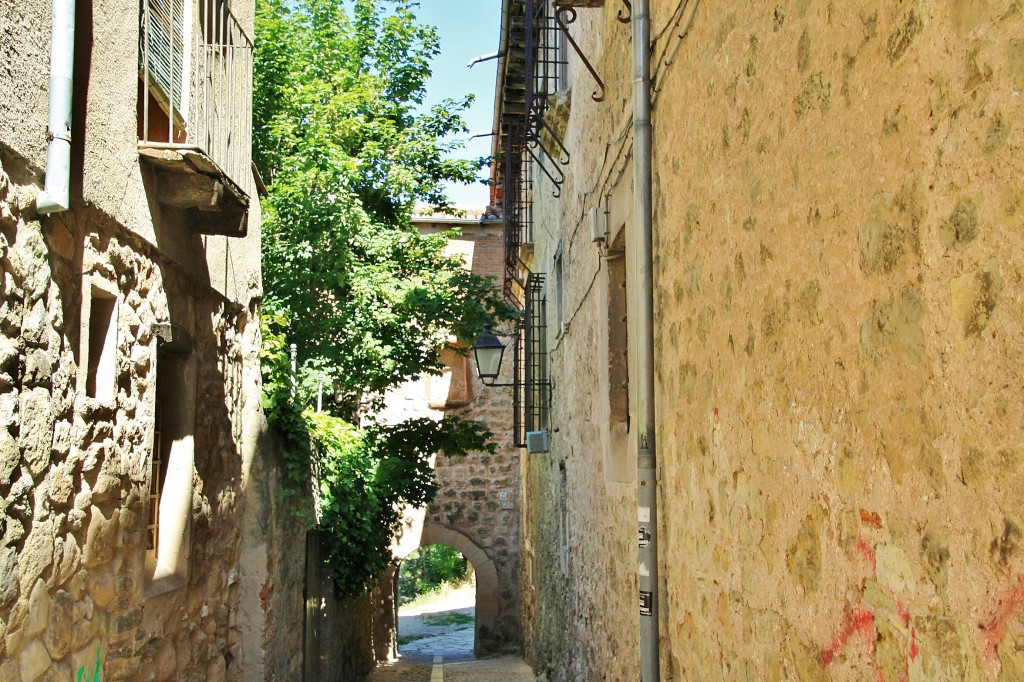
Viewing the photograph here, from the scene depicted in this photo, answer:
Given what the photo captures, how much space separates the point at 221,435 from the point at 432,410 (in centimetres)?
1091

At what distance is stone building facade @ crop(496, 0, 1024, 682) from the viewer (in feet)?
5.04

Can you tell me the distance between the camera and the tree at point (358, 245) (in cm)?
947

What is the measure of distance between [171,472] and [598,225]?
266 cm

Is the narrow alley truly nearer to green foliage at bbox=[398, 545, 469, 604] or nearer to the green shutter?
the green shutter

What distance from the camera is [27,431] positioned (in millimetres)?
3195

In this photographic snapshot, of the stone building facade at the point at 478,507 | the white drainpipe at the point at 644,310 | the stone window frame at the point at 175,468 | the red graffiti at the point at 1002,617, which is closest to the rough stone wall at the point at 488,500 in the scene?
the stone building facade at the point at 478,507

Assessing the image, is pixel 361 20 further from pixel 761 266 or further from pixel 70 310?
pixel 761 266

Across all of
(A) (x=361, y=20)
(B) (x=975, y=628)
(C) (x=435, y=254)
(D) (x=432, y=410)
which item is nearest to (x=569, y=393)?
(C) (x=435, y=254)

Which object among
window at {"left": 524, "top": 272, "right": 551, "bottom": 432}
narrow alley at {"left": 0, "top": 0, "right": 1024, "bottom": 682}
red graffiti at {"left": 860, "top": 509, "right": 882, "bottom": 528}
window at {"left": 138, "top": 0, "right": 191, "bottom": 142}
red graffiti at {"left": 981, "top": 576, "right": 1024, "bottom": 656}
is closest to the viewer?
red graffiti at {"left": 981, "top": 576, "right": 1024, "bottom": 656}

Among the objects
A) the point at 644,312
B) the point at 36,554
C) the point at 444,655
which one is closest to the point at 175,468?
the point at 36,554

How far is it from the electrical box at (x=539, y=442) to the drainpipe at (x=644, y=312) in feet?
21.4

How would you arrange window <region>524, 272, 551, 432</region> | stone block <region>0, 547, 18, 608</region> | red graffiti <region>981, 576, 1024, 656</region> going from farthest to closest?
window <region>524, 272, 551, 432</region> → stone block <region>0, 547, 18, 608</region> → red graffiti <region>981, 576, 1024, 656</region>

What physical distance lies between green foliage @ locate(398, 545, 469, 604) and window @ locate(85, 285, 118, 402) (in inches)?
1015

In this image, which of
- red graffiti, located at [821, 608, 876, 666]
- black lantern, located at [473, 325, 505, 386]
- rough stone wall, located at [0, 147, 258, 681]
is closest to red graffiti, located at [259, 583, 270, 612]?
rough stone wall, located at [0, 147, 258, 681]
